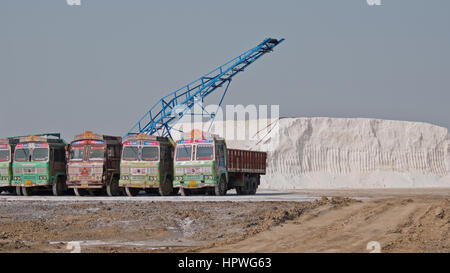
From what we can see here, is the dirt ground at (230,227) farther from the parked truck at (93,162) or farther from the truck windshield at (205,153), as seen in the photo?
the parked truck at (93,162)

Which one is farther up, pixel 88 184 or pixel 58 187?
pixel 88 184

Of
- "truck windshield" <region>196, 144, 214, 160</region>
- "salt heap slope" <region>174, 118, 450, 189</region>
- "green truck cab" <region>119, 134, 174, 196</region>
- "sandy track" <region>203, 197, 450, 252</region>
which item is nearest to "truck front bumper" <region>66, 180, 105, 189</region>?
"green truck cab" <region>119, 134, 174, 196</region>

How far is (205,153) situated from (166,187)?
302 cm

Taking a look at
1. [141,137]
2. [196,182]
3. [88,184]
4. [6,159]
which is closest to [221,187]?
[196,182]

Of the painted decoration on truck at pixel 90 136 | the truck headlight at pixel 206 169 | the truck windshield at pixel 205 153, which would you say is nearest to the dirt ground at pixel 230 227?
the truck headlight at pixel 206 169

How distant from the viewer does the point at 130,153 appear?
1312 inches

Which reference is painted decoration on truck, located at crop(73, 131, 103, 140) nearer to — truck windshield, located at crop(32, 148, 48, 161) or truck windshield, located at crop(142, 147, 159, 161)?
truck windshield, located at crop(32, 148, 48, 161)

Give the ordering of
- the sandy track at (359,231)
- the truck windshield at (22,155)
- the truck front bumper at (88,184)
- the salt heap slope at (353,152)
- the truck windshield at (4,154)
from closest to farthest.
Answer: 1. the sandy track at (359,231)
2. the truck front bumper at (88,184)
3. the truck windshield at (22,155)
4. the truck windshield at (4,154)
5. the salt heap slope at (353,152)

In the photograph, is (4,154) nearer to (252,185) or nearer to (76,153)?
(76,153)

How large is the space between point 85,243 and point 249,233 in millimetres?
3770

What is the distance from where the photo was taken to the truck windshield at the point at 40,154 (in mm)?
35200

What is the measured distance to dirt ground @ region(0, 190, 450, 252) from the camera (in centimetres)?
1492

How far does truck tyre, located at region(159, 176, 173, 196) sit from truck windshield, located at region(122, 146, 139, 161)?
1.74 m

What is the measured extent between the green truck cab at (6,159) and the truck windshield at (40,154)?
1747mm
